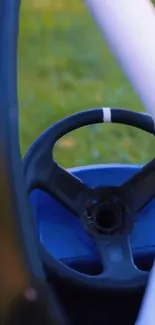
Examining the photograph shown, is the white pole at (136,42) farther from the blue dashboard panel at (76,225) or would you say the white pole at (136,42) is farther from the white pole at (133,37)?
the blue dashboard panel at (76,225)

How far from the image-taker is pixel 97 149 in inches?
66.7

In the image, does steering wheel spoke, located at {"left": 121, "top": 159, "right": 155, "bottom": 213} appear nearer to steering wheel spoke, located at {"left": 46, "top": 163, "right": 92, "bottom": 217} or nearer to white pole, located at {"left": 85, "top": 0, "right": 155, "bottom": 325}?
steering wheel spoke, located at {"left": 46, "top": 163, "right": 92, "bottom": 217}

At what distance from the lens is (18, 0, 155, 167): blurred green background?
169 centimetres

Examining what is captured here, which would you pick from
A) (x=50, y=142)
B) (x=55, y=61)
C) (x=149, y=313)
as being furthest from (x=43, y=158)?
(x=55, y=61)

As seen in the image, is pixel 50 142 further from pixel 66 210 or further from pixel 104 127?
pixel 104 127

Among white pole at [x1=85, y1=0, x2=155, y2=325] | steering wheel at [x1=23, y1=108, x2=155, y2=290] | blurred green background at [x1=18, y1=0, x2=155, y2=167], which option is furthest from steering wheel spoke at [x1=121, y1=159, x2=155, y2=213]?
blurred green background at [x1=18, y1=0, x2=155, y2=167]

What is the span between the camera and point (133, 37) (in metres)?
0.54

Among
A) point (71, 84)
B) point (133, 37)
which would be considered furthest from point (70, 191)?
point (71, 84)

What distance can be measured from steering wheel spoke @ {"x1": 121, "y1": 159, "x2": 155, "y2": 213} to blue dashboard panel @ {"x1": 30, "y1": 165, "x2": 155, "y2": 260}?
0.10ft

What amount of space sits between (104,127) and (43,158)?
31.9 inches

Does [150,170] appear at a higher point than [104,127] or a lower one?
higher

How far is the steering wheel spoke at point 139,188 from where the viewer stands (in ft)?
3.07

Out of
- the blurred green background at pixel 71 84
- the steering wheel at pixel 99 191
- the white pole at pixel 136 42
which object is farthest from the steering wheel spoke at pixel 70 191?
the blurred green background at pixel 71 84

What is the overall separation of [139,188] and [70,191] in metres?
0.09
